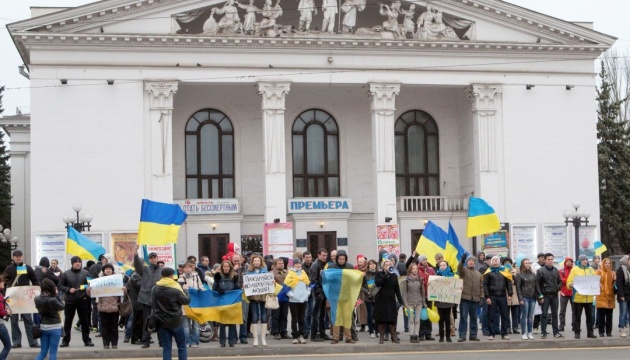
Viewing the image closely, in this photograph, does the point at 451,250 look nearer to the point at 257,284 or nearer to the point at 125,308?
the point at 257,284

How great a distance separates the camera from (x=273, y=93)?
4153 centimetres

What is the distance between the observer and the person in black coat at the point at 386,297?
21.4 meters

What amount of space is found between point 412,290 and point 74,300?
729 centimetres

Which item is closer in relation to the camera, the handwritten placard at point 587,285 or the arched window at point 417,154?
the handwritten placard at point 587,285

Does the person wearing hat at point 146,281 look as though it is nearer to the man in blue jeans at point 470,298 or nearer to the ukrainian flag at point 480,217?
the man in blue jeans at point 470,298

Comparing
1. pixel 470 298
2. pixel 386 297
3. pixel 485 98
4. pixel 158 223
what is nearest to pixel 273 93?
pixel 485 98

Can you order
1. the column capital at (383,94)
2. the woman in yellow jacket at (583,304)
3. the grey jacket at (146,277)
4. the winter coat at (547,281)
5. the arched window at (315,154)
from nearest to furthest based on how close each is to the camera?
the grey jacket at (146,277)
the woman in yellow jacket at (583,304)
the winter coat at (547,281)
the column capital at (383,94)
the arched window at (315,154)

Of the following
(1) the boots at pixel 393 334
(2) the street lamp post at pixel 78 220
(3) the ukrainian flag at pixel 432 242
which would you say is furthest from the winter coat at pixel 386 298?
(2) the street lamp post at pixel 78 220

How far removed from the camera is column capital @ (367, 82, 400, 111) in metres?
42.2

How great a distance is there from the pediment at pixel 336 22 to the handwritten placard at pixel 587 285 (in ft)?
69.9

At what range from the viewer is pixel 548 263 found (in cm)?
2250

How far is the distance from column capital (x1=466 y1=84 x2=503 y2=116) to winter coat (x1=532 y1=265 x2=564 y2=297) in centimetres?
2103

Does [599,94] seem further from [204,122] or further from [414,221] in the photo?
[204,122]

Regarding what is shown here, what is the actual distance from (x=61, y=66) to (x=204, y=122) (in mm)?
7282
